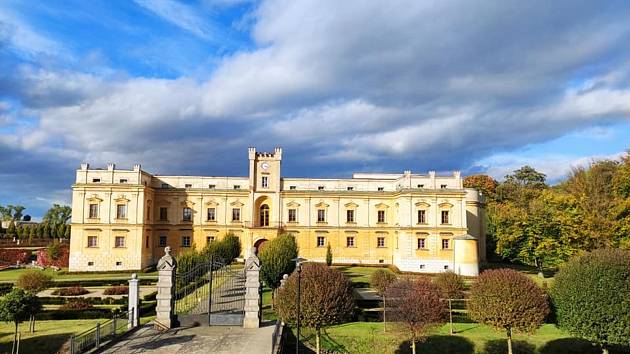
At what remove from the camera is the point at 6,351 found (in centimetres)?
2064

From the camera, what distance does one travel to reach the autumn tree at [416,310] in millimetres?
19422

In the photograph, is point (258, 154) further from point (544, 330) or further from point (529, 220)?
point (544, 330)

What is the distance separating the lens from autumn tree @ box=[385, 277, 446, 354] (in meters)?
19.4

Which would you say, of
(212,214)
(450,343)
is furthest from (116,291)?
(450,343)

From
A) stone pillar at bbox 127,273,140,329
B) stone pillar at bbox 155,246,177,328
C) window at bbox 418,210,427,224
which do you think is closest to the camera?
stone pillar at bbox 155,246,177,328

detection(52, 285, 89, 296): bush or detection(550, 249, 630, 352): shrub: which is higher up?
detection(550, 249, 630, 352): shrub

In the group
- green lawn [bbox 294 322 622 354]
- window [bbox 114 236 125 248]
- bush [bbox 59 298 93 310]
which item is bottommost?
green lawn [bbox 294 322 622 354]

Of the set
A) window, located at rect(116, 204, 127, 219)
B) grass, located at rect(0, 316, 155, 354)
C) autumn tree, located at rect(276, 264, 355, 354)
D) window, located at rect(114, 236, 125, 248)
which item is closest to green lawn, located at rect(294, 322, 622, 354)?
autumn tree, located at rect(276, 264, 355, 354)

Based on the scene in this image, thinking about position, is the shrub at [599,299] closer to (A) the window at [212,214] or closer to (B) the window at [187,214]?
(A) the window at [212,214]

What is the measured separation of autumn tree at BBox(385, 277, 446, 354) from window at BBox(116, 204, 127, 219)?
32.1 meters

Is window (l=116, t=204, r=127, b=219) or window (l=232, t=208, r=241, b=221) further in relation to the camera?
window (l=232, t=208, r=241, b=221)

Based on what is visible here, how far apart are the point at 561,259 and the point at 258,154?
29.1m

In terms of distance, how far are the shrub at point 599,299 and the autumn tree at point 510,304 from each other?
3.34ft

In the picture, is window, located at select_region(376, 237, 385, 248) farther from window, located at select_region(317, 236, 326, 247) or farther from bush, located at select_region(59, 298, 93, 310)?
bush, located at select_region(59, 298, 93, 310)
